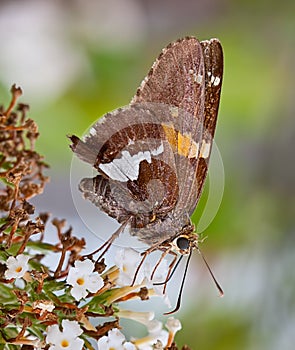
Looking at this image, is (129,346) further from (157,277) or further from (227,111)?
(227,111)

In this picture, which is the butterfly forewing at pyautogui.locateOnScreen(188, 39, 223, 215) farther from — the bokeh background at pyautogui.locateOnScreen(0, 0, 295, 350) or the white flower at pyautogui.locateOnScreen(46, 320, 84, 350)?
the bokeh background at pyautogui.locateOnScreen(0, 0, 295, 350)

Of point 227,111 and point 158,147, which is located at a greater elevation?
point 227,111

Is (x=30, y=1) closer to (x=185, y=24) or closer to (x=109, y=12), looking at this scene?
(x=109, y=12)

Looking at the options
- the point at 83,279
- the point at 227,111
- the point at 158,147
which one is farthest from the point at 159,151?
the point at 227,111

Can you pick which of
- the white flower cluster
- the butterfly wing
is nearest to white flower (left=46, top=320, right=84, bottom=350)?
the white flower cluster

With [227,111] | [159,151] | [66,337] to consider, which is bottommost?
[66,337]

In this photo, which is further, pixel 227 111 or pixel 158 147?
pixel 227 111

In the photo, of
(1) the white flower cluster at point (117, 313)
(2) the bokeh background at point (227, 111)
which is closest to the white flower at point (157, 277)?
(1) the white flower cluster at point (117, 313)
